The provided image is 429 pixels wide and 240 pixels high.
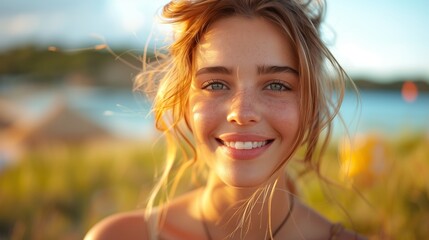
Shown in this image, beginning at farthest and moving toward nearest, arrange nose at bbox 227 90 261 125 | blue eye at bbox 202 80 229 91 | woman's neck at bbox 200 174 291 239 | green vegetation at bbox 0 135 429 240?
green vegetation at bbox 0 135 429 240
woman's neck at bbox 200 174 291 239
blue eye at bbox 202 80 229 91
nose at bbox 227 90 261 125

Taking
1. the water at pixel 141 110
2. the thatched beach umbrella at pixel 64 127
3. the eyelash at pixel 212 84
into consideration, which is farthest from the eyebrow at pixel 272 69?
the thatched beach umbrella at pixel 64 127

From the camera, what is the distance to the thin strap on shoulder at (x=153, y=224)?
198 centimetres

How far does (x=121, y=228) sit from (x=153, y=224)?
4.7 inches

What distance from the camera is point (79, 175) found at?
3.87 meters

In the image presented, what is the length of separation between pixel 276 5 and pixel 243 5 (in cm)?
10

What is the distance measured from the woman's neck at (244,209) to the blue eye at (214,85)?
371mm

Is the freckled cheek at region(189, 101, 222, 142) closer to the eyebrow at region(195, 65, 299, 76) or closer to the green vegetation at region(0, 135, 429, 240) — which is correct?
the eyebrow at region(195, 65, 299, 76)

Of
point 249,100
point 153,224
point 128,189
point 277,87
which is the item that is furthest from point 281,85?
point 128,189

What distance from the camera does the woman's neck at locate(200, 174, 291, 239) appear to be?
1.88 metres

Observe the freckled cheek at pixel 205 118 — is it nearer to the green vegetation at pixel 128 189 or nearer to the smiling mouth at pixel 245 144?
the smiling mouth at pixel 245 144

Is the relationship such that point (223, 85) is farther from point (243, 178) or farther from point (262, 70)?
point (243, 178)

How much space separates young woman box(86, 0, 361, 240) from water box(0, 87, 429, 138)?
0.23 m

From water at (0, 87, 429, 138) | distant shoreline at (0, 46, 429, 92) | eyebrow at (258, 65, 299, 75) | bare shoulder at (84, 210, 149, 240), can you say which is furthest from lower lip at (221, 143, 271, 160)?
distant shoreline at (0, 46, 429, 92)

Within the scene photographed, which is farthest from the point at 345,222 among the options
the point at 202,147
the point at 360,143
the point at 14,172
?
the point at 14,172
